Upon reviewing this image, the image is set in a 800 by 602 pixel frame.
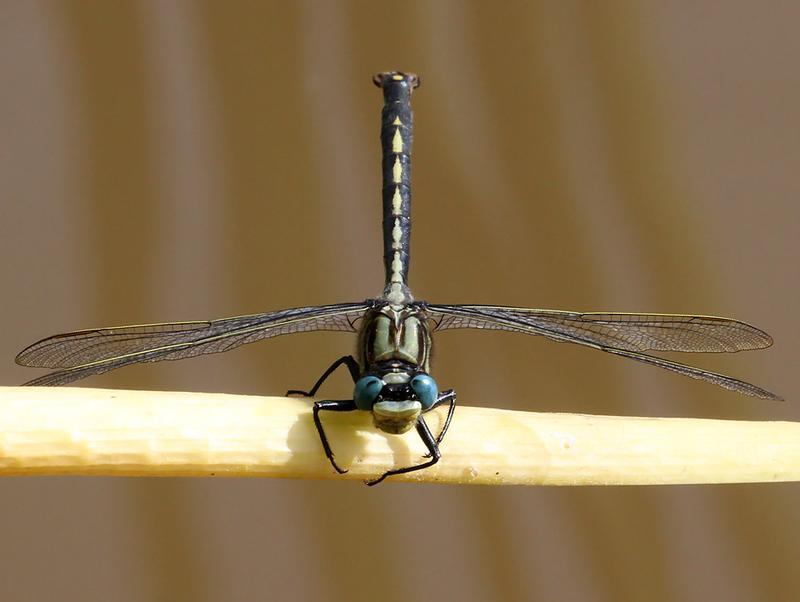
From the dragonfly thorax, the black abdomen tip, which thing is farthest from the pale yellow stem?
the black abdomen tip

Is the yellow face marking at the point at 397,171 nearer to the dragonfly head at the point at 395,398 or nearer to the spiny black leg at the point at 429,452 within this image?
the dragonfly head at the point at 395,398

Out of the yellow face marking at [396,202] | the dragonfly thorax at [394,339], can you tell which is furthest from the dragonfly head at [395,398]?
the yellow face marking at [396,202]

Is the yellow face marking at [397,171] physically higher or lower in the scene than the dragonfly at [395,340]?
higher

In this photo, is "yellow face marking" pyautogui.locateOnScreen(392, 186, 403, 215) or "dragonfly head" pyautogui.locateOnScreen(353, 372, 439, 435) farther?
"yellow face marking" pyautogui.locateOnScreen(392, 186, 403, 215)

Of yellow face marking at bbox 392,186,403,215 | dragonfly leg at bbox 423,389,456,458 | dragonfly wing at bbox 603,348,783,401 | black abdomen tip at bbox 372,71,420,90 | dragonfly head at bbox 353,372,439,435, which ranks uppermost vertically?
black abdomen tip at bbox 372,71,420,90

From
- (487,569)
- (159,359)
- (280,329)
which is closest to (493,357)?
(487,569)

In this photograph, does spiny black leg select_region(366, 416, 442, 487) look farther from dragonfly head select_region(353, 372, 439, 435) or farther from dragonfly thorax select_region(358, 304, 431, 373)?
dragonfly thorax select_region(358, 304, 431, 373)
